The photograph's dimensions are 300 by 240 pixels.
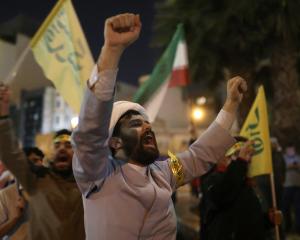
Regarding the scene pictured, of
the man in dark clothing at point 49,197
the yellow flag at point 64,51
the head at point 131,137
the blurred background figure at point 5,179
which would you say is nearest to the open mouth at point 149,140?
the head at point 131,137

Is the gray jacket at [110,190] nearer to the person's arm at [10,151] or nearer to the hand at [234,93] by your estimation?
the hand at [234,93]

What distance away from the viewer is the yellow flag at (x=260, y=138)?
3850mm

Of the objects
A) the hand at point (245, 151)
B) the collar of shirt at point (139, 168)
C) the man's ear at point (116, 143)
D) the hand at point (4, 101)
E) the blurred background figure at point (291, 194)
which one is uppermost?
the hand at point (4, 101)

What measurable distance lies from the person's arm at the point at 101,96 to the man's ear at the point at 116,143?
265 mm

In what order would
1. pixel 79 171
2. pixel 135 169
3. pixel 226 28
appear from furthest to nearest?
pixel 226 28
pixel 135 169
pixel 79 171

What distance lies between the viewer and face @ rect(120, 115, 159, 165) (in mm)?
1877

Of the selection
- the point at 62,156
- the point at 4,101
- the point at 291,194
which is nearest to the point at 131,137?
the point at 4,101

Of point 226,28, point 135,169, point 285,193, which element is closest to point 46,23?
point 135,169

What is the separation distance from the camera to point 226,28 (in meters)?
10.9

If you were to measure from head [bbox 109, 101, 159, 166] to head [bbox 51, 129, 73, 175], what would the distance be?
124 centimetres

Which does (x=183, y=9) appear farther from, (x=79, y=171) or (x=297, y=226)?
(x=79, y=171)

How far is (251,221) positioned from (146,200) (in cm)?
187

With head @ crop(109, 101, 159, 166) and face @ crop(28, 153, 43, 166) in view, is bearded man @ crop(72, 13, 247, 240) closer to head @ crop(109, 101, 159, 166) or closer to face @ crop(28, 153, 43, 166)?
head @ crop(109, 101, 159, 166)

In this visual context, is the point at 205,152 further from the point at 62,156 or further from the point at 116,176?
the point at 62,156
